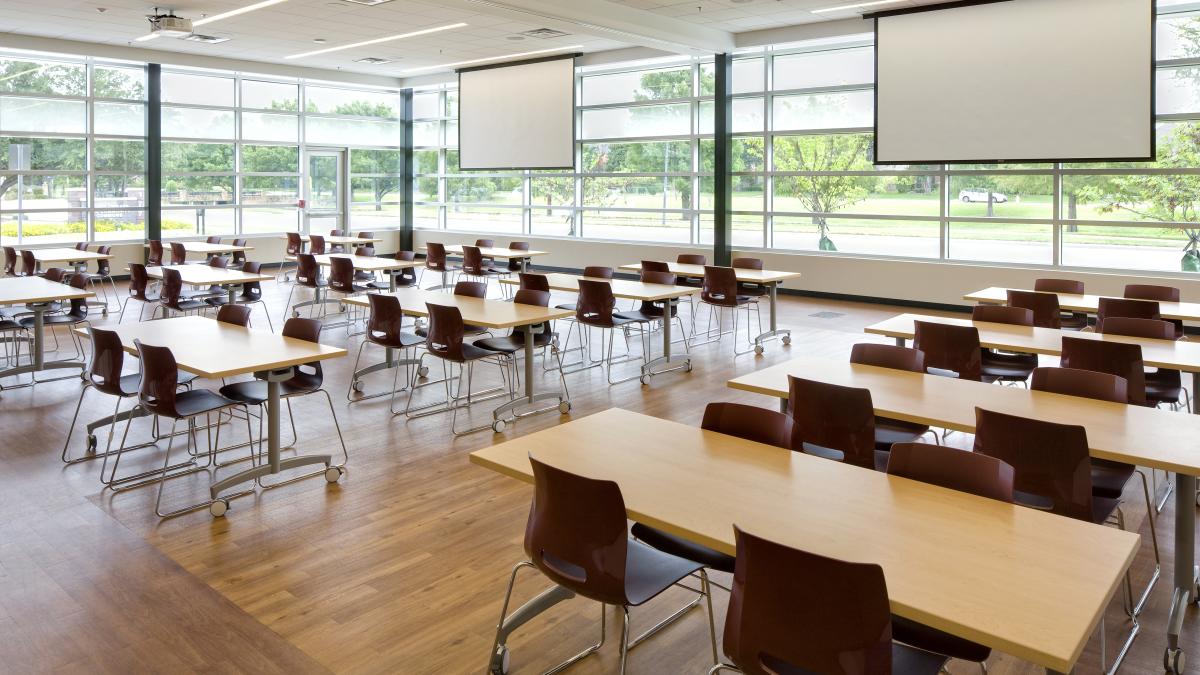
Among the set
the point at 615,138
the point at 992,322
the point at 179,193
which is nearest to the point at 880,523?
the point at 992,322

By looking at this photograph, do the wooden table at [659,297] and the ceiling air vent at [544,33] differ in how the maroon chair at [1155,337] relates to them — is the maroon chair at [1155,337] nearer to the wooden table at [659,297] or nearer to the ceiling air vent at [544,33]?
the wooden table at [659,297]

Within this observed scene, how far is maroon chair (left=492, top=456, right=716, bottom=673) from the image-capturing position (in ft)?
8.77

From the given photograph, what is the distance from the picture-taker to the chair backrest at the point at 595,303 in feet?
25.7

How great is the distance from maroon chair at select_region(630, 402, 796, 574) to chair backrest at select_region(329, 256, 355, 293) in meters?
7.42

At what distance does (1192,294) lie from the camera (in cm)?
1020

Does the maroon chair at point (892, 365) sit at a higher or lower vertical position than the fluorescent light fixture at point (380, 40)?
lower

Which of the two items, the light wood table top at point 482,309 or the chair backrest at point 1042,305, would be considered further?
the chair backrest at point 1042,305

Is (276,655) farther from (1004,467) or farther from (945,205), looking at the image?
(945,205)

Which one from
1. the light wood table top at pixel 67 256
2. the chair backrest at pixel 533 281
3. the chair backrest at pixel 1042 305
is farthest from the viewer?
the light wood table top at pixel 67 256

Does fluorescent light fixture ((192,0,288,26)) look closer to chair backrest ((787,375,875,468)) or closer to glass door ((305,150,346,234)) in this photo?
glass door ((305,150,346,234))

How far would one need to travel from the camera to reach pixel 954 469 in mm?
2994

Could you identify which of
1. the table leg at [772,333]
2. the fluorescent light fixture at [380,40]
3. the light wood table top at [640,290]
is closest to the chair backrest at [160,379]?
the light wood table top at [640,290]

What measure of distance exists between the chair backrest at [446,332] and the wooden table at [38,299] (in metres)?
2.99

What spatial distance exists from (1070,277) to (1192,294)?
4.08ft
